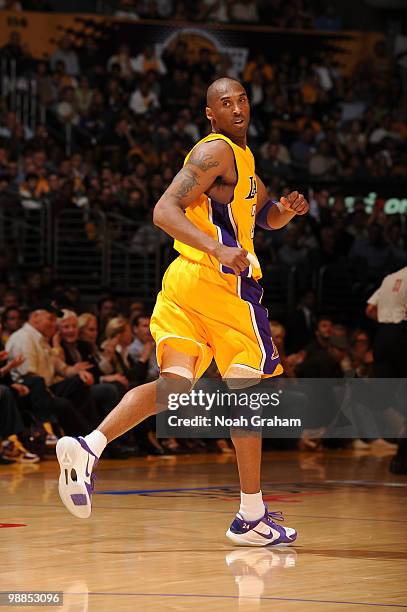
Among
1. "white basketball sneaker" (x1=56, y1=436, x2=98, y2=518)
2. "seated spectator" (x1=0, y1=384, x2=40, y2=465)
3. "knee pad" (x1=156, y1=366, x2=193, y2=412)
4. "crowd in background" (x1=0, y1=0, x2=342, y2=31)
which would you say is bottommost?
"seated spectator" (x1=0, y1=384, x2=40, y2=465)

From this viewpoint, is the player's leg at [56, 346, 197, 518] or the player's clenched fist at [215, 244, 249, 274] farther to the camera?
the player's leg at [56, 346, 197, 518]

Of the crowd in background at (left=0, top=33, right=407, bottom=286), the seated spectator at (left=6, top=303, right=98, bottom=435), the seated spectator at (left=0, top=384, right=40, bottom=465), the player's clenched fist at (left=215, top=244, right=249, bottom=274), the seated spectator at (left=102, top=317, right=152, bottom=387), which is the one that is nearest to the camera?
the player's clenched fist at (left=215, top=244, right=249, bottom=274)

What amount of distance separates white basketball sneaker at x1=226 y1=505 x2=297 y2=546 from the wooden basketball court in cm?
9

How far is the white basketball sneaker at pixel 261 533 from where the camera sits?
567 centimetres

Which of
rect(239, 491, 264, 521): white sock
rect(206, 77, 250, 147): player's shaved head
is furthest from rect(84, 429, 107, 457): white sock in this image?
rect(206, 77, 250, 147): player's shaved head

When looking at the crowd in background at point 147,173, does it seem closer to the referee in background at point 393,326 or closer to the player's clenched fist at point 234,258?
the referee in background at point 393,326

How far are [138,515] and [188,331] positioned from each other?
1.49m

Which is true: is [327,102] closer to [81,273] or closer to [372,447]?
[81,273]

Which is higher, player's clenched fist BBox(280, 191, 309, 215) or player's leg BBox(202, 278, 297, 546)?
player's clenched fist BBox(280, 191, 309, 215)

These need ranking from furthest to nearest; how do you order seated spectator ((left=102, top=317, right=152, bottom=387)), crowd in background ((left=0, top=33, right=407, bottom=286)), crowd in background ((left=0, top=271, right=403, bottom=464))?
crowd in background ((left=0, top=33, right=407, bottom=286)), seated spectator ((left=102, top=317, right=152, bottom=387)), crowd in background ((left=0, top=271, right=403, bottom=464))

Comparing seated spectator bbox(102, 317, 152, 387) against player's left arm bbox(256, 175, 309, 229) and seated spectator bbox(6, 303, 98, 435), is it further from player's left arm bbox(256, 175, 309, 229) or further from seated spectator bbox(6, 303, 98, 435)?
player's left arm bbox(256, 175, 309, 229)

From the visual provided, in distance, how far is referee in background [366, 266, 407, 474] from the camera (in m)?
9.66

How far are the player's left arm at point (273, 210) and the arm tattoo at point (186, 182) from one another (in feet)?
1.60

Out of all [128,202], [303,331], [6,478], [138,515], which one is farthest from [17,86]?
[138,515]
